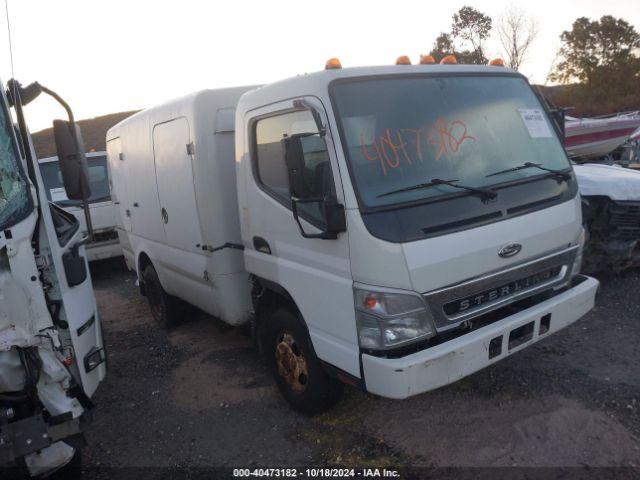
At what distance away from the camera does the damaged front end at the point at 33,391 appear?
279cm

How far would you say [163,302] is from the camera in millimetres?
6020

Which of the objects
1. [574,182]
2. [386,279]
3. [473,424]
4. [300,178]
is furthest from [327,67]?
[473,424]

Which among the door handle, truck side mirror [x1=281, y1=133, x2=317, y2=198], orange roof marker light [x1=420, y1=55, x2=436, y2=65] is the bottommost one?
the door handle

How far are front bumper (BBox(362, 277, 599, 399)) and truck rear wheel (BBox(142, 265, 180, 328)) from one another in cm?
360

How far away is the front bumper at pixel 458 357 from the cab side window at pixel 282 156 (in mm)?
993

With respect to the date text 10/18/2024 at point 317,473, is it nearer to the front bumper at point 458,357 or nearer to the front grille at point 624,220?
the front bumper at point 458,357

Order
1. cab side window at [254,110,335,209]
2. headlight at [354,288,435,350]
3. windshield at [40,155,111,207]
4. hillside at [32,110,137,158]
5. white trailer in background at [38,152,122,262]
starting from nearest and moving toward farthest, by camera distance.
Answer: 1. headlight at [354,288,435,350]
2. cab side window at [254,110,335,209]
3. white trailer in background at [38,152,122,262]
4. windshield at [40,155,111,207]
5. hillside at [32,110,137,158]

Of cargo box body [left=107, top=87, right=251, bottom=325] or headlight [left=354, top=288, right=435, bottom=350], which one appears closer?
headlight [left=354, top=288, right=435, bottom=350]

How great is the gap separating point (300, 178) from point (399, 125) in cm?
73

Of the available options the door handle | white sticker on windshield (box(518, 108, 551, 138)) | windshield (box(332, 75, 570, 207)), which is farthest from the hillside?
white sticker on windshield (box(518, 108, 551, 138))

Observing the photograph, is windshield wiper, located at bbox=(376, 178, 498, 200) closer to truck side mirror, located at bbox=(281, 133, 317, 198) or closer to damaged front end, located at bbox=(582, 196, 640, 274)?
truck side mirror, located at bbox=(281, 133, 317, 198)

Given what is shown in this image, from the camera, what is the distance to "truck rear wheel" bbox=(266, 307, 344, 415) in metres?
3.60

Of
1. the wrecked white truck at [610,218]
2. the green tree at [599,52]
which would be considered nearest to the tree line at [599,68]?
the green tree at [599,52]

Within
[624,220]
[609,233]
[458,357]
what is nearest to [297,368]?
[458,357]
